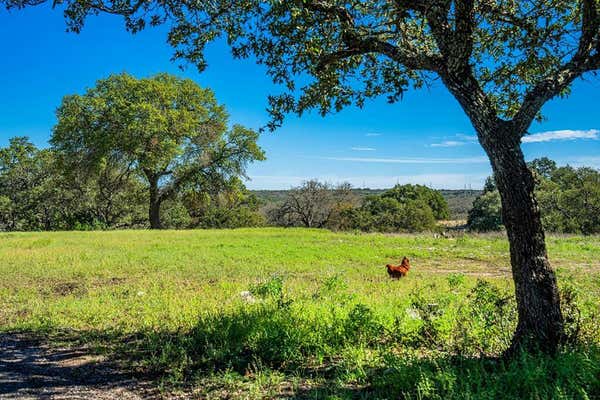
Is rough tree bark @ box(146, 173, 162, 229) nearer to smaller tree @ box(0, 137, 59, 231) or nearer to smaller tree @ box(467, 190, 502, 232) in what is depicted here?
smaller tree @ box(0, 137, 59, 231)

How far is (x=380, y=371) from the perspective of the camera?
173 inches

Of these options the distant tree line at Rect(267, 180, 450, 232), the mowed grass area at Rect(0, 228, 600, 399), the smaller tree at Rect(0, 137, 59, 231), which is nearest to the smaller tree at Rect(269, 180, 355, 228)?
the distant tree line at Rect(267, 180, 450, 232)

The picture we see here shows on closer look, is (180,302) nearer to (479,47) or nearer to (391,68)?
(391,68)

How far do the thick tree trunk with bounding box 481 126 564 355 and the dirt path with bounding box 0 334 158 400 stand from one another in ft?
13.5

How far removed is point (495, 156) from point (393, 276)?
24.3 feet

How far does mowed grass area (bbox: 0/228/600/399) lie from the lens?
387 cm

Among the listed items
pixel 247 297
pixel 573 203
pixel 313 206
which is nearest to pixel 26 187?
pixel 313 206

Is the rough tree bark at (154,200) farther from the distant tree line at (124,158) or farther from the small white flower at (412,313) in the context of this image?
the small white flower at (412,313)

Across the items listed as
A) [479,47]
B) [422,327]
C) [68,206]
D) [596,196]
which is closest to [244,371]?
[422,327]

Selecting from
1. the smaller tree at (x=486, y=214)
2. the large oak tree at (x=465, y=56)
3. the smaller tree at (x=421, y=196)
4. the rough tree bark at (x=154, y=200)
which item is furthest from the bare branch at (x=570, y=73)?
the smaller tree at (x=421, y=196)

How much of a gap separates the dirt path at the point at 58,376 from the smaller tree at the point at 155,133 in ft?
86.5

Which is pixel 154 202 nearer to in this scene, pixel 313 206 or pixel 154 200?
pixel 154 200

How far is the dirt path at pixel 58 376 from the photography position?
426 centimetres

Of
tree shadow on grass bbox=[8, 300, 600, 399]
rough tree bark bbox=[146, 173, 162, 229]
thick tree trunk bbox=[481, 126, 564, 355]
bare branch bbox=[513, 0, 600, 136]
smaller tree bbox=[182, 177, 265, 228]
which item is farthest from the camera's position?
smaller tree bbox=[182, 177, 265, 228]
